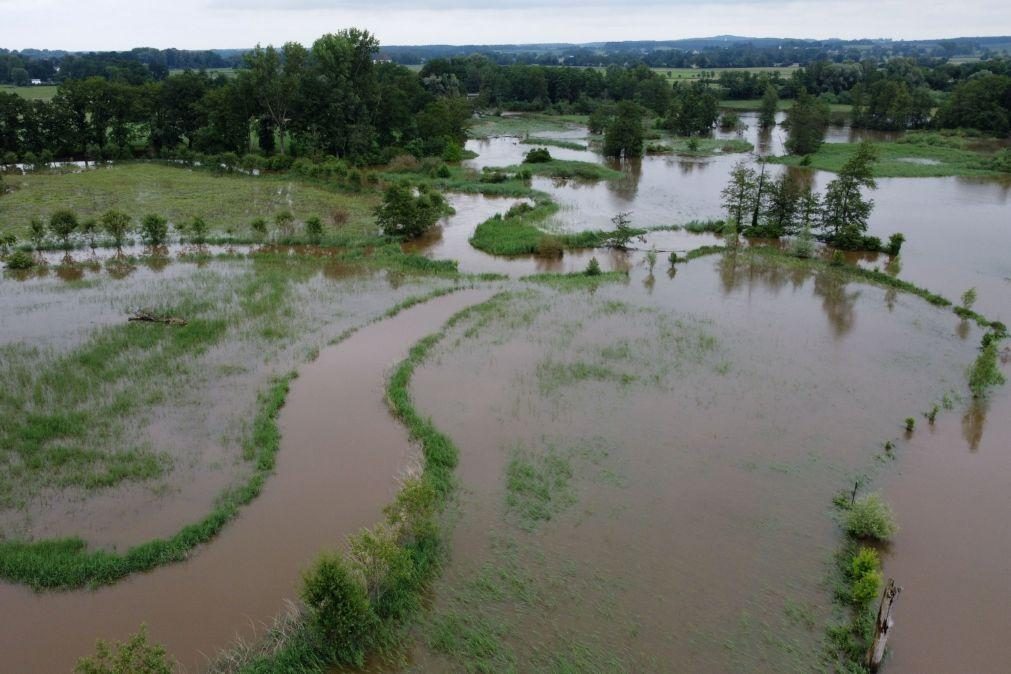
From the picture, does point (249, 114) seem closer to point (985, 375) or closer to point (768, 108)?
point (985, 375)

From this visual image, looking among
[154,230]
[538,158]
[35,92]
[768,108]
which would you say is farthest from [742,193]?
[35,92]

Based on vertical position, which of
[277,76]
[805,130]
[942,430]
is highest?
[277,76]

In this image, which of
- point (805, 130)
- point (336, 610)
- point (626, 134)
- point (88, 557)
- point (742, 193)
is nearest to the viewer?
point (336, 610)

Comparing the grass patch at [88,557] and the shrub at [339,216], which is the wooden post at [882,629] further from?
the shrub at [339,216]

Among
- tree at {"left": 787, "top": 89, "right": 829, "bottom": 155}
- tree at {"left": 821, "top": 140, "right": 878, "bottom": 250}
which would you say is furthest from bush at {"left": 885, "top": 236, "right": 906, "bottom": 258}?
tree at {"left": 787, "top": 89, "right": 829, "bottom": 155}

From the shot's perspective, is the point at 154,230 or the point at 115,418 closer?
the point at 115,418

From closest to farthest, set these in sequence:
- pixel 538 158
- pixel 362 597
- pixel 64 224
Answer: pixel 362 597, pixel 64 224, pixel 538 158
